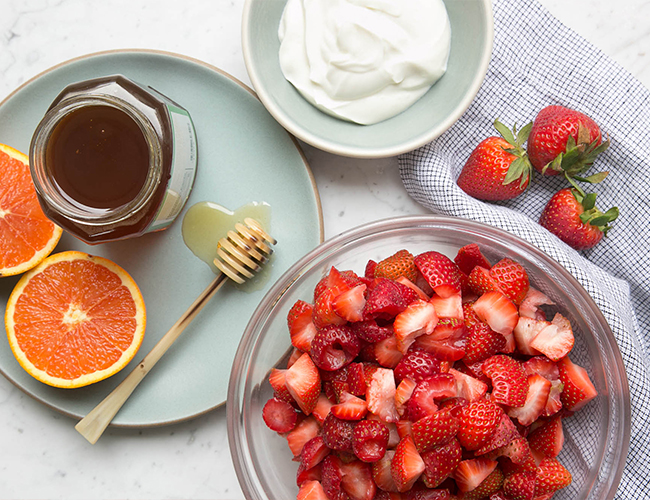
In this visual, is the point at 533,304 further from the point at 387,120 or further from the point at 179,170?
the point at 179,170

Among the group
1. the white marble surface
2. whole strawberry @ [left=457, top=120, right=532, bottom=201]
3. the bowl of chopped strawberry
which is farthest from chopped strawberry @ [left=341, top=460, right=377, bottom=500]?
whole strawberry @ [left=457, top=120, right=532, bottom=201]

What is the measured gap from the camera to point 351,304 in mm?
942

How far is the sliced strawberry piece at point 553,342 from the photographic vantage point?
975 mm

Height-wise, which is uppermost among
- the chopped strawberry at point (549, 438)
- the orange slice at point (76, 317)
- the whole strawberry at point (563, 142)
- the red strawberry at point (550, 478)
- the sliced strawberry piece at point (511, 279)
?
the whole strawberry at point (563, 142)

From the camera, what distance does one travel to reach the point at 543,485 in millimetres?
961

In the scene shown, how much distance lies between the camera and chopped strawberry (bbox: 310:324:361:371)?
0.95 meters

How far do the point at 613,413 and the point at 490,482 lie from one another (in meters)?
0.28

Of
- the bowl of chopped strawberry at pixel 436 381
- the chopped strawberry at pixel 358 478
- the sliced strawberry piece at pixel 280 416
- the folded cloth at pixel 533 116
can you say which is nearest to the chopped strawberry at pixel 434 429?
the bowl of chopped strawberry at pixel 436 381

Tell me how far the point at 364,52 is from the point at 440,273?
528 millimetres

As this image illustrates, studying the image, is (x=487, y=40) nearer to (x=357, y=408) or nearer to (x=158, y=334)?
(x=357, y=408)

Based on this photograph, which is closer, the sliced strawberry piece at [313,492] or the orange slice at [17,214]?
the sliced strawberry piece at [313,492]

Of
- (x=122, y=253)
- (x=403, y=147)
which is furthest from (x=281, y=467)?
(x=403, y=147)

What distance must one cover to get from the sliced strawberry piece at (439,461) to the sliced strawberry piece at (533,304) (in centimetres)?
30

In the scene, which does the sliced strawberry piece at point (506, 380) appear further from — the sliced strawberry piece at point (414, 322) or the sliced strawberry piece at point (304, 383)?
the sliced strawberry piece at point (304, 383)
